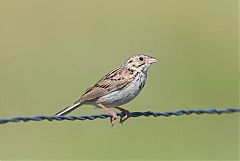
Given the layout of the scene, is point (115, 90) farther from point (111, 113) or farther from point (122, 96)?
point (111, 113)

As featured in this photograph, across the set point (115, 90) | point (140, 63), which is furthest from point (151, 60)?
point (115, 90)

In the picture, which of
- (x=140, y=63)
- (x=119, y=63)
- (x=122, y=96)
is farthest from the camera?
(x=119, y=63)

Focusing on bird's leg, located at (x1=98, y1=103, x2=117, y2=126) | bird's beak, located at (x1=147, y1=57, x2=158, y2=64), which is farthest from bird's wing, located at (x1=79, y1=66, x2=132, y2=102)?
bird's beak, located at (x1=147, y1=57, x2=158, y2=64)

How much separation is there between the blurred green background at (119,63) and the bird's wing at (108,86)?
3720 millimetres

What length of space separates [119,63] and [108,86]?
873 centimetres

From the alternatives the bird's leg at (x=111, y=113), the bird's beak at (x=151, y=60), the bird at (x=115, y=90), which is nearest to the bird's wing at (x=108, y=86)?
the bird at (x=115, y=90)

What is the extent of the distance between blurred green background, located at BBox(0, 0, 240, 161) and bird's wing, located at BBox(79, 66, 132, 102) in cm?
372

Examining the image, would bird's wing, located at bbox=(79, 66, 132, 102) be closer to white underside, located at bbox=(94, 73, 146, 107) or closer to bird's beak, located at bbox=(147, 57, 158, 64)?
white underside, located at bbox=(94, 73, 146, 107)

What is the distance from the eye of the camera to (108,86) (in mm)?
10859

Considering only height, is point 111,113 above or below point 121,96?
below

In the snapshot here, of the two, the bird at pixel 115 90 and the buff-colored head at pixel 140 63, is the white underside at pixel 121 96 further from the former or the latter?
the buff-colored head at pixel 140 63

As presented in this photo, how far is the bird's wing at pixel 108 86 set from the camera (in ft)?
35.3

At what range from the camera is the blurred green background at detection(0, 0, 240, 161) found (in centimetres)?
1579

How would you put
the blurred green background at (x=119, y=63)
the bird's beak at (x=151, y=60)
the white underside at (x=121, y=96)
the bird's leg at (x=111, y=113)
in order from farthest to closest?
the blurred green background at (x=119, y=63) < the bird's beak at (x=151, y=60) < the white underside at (x=121, y=96) < the bird's leg at (x=111, y=113)
